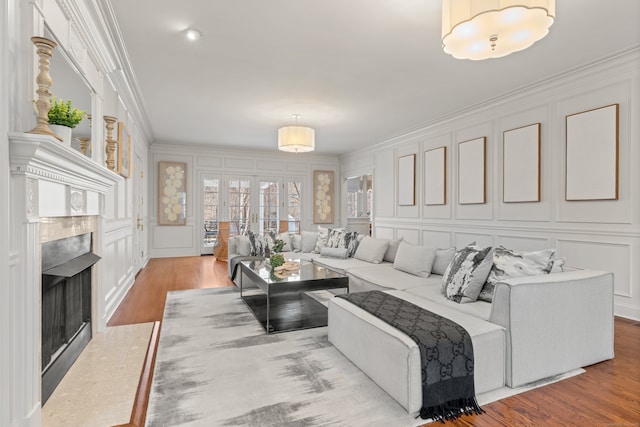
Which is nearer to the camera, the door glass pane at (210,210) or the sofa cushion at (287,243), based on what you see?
the sofa cushion at (287,243)

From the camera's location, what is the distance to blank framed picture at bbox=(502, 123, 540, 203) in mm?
4172

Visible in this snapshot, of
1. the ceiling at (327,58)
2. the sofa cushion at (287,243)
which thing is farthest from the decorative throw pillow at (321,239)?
the ceiling at (327,58)

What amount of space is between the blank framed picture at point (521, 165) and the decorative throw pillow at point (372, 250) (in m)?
1.77

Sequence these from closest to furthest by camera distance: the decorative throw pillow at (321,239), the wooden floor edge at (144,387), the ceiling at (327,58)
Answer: the wooden floor edge at (144,387) < the ceiling at (327,58) < the decorative throw pillow at (321,239)

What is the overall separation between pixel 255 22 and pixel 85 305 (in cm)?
270

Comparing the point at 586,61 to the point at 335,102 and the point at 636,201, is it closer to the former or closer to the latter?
the point at 636,201

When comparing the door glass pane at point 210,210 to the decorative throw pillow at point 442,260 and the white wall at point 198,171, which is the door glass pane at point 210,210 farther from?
the decorative throw pillow at point 442,260

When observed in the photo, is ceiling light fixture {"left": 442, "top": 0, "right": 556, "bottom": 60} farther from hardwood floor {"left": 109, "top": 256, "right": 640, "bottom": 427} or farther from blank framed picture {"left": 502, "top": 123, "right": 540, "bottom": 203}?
blank framed picture {"left": 502, "top": 123, "right": 540, "bottom": 203}

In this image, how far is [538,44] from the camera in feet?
10.2

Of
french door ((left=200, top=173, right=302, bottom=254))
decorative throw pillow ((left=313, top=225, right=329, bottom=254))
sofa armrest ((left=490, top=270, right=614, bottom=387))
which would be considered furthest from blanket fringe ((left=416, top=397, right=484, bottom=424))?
french door ((left=200, top=173, right=302, bottom=254))

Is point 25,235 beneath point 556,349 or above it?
above

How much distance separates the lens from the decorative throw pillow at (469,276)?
252cm

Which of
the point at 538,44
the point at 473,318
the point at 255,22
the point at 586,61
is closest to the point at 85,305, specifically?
the point at 255,22

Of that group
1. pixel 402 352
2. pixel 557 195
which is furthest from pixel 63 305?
pixel 557 195
